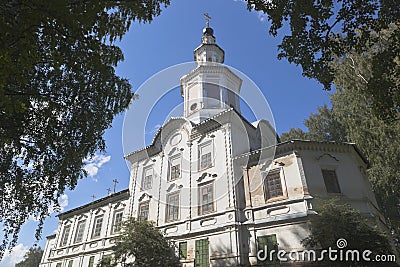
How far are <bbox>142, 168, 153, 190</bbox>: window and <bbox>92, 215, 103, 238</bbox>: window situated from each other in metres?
6.11

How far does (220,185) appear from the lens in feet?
53.1

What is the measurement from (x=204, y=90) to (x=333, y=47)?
611 inches

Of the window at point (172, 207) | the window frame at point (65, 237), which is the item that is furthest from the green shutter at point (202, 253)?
the window frame at point (65, 237)

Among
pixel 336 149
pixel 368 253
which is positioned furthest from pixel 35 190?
pixel 336 149

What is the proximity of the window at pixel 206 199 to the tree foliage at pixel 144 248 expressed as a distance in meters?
3.01

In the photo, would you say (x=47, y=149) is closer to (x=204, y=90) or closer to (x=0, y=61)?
(x=0, y=61)

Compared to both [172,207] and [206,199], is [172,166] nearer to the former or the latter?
[172,207]

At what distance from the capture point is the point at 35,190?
8.89 metres

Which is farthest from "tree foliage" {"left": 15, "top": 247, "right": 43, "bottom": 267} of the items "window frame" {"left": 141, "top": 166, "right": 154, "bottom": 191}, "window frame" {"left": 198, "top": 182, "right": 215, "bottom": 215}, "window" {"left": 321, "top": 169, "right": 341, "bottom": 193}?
"window" {"left": 321, "top": 169, "right": 341, "bottom": 193}

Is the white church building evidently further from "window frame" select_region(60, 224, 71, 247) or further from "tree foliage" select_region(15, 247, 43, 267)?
"tree foliage" select_region(15, 247, 43, 267)

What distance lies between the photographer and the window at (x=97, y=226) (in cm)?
2292

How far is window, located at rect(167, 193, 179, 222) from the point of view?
1764cm

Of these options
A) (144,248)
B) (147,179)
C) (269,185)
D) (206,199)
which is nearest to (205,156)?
Result: (206,199)

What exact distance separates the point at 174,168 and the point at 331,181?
419 inches
